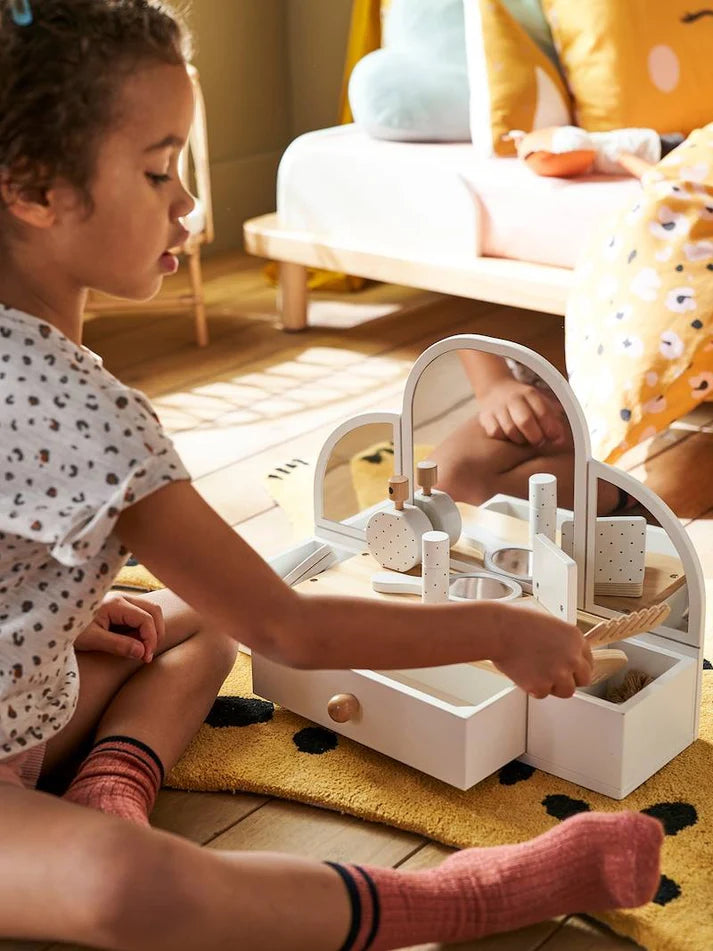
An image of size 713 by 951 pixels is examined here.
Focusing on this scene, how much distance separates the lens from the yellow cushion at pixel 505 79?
8.48ft

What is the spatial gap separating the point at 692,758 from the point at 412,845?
32 centimetres

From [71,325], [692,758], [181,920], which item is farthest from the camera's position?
[692,758]

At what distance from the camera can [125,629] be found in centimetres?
141

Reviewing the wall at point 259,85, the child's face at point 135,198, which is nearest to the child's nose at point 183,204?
the child's face at point 135,198

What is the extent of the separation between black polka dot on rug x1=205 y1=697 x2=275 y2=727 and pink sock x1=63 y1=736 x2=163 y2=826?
170 millimetres

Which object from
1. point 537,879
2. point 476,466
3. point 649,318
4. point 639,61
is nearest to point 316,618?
point 537,879

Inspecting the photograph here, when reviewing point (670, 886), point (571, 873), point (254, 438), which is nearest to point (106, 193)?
point (571, 873)

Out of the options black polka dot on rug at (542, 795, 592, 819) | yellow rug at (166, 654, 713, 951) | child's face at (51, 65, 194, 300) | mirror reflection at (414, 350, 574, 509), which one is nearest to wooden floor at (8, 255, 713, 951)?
yellow rug at (166, 654, 713, 951)

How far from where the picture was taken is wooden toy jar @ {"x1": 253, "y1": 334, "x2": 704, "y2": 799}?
129 cm

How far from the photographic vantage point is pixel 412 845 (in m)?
1.27

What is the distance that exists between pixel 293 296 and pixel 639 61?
920 mm

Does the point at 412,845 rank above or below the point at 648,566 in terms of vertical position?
below

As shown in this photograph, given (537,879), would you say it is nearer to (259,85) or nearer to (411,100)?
(411,100)

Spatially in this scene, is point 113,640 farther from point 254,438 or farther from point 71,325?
point 254,438
